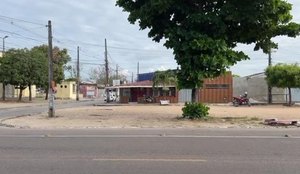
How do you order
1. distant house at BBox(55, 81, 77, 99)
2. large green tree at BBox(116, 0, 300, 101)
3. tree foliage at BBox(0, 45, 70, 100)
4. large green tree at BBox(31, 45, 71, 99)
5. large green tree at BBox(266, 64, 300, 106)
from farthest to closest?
distant house at BBox(55, 81, 77, 99) → large green tree at BBox(31, 45, 71, 99) → tree foliage at BBox(0, 45, 70, 100) → large green tree at BBox(266, 64, 300, 106) → large green tree at BBox(116, 0, 300, 101)

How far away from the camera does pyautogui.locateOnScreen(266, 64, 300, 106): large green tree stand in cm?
5138

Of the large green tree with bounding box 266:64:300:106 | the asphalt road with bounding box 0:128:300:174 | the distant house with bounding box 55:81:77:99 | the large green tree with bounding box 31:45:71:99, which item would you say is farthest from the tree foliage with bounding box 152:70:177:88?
the asphalt road with bounding box 0:128:300:174

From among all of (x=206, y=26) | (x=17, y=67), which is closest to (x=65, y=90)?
(x=17, y=67)

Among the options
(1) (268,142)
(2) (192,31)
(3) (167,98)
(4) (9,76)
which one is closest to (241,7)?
(2) (192,31)

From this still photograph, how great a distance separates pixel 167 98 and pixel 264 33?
3466 cm

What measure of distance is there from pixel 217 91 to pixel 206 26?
37.6 metres

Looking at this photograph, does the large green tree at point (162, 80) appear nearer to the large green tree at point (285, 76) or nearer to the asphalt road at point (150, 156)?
the large green tree at point (285, 76)

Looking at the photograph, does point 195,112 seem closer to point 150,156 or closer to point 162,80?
point 150,156

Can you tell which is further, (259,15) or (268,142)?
(259,15)

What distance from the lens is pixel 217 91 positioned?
6562 cm

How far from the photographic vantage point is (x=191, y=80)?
29016 millimetres

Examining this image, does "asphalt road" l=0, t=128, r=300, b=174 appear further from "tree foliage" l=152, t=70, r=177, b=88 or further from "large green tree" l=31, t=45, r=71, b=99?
"large green tree" l=31, t=45, r=71, b=99

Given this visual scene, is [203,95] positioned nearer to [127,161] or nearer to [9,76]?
[9,76]

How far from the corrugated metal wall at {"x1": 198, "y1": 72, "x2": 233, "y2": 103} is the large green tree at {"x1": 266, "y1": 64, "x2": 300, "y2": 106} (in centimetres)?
1206
